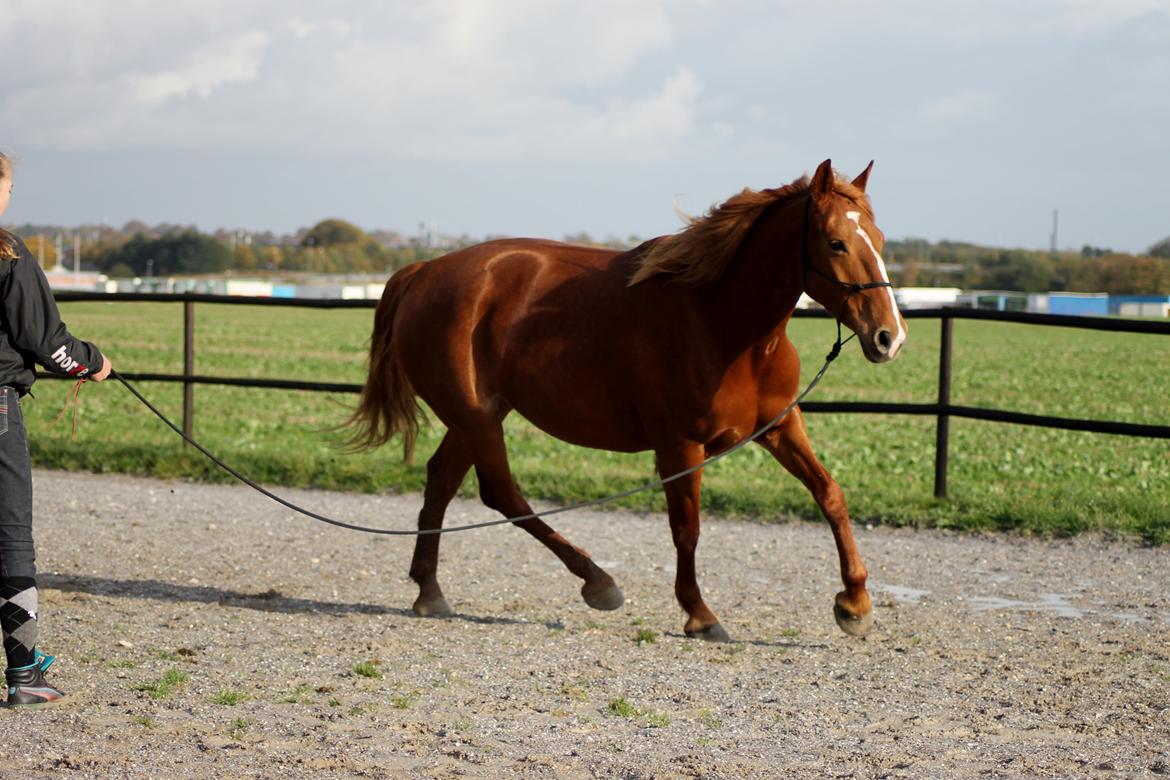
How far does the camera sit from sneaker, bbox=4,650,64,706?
428 cm

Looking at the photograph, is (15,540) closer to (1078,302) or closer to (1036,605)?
(1036,605)

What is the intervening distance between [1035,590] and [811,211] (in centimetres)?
262

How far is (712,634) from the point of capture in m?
5.48

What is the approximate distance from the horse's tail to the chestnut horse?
0.87 ft

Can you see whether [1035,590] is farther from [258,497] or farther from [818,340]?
[818,340]

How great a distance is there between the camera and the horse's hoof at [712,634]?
547 cm

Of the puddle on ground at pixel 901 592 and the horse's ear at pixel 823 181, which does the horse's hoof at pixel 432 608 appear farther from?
the horse's ear at pixel 823 181

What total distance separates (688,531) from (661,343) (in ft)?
2.80

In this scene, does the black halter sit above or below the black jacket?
above

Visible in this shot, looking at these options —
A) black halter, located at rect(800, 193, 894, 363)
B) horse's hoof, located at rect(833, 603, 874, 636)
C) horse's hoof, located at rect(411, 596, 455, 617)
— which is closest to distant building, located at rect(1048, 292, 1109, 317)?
horse's hoof, located at rect(833, 603, 874, 636)

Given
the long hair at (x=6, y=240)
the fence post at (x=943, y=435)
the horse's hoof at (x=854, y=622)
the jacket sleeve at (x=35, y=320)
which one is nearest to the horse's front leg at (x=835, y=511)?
the horse's hoof at (x=854, y=622)

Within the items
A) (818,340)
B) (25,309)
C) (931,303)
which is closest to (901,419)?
(25,309)

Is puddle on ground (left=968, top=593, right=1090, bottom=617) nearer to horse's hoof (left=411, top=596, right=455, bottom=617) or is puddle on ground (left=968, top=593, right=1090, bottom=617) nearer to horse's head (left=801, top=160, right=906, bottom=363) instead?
horse's head (left=801, top=160, right=906, bottom=363)

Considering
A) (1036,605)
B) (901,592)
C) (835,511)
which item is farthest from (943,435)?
(835,511)
